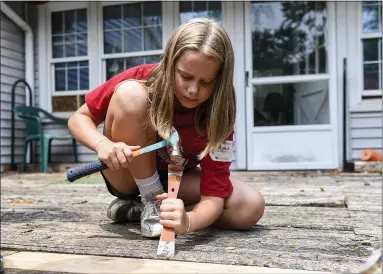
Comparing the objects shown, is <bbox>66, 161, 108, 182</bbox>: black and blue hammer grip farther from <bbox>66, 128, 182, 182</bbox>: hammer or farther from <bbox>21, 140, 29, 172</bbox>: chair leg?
<bbox>21, 140, 29, 172</bbox>: chair leg

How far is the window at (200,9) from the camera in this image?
4703 millimetres

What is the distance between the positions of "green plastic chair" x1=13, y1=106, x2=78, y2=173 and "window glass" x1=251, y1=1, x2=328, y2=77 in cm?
235

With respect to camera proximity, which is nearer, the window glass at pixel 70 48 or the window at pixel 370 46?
the window at pixel 370 46

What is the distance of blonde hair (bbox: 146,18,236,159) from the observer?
3.81ft

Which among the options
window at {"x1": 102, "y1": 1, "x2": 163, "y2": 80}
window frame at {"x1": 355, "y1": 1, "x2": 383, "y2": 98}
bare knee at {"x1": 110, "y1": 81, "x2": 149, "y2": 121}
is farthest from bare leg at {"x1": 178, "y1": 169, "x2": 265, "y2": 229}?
window at {"x1": 102, "y1": 1, "x2": 163, "y2": 80}

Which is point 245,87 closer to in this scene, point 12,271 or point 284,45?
point 284,45

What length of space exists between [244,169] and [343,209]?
2.56 meters

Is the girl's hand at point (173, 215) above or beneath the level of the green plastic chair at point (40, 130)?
beneath

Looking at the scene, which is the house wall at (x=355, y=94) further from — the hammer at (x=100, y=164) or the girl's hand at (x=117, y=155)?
the girl's hand at (x=117, y=155)

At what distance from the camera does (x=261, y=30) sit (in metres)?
4.54

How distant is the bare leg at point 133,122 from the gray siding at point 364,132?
3.44m

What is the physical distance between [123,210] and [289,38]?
341 cm

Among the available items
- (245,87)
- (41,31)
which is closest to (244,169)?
(245,87)

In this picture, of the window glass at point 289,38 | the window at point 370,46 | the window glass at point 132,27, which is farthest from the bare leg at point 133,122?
the window glass at point 132,27
